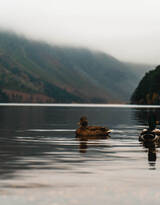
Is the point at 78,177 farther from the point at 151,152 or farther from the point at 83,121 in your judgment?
the point at 83,121

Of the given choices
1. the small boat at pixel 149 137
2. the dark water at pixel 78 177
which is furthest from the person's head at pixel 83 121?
the dark water at pixel 78 177

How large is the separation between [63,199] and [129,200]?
2296 mm

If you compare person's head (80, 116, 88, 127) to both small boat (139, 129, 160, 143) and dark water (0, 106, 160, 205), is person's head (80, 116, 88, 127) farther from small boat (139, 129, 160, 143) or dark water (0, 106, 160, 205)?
dark water (0, 106, 160, 205)

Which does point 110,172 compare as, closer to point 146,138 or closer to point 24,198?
point 24,198

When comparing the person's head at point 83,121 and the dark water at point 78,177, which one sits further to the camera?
the person's head at point 83,121

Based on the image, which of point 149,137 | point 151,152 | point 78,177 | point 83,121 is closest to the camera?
point 78,177

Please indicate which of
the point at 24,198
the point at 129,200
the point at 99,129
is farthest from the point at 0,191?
the point at 99,129

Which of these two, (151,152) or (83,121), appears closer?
(151,152)

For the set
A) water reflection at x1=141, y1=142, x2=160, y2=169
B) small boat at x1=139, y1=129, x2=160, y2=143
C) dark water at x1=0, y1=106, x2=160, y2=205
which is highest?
small boat at x1=139, y1=129, x2=160, y2=143

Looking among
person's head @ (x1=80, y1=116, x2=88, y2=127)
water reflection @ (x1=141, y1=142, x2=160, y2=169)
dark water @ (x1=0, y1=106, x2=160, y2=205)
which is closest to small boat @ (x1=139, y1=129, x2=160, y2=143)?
water reflection @ (x1=141, y1=142, x2=160, y2=169)

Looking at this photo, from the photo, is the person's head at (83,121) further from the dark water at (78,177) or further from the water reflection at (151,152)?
the dark water at (78,177)

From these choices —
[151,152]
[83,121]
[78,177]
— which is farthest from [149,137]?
[78,177]

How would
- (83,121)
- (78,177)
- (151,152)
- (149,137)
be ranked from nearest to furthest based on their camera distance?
(78,177)
(151,152)
(149,137)
(83,121)

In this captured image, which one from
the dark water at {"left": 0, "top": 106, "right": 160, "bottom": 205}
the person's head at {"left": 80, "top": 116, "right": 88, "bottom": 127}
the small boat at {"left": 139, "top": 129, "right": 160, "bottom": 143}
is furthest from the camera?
the person's head at {"left": 80, "top": 116, "right": 88, "bottom": 127}
